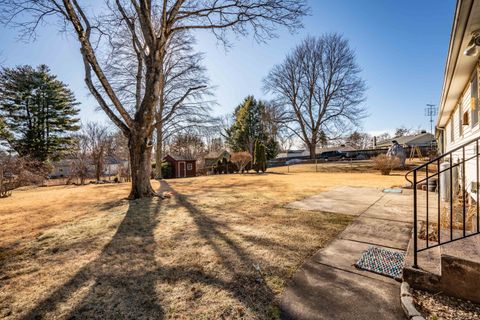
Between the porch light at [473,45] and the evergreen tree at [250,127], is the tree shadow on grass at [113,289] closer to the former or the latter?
the porch light at [473,45]

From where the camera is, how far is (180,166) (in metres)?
21.9

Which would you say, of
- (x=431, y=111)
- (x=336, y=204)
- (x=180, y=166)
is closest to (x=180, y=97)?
(x=180, y=166)

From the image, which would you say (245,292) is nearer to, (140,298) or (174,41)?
(140,298)

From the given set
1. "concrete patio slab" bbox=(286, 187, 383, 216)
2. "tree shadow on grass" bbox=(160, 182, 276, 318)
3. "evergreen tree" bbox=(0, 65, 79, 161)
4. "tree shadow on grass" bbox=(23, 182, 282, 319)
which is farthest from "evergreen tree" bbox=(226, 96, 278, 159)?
"tree shadow on grass" bbox=(23, 182, 282, 319)

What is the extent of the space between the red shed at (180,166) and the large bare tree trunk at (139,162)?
49.2 feet

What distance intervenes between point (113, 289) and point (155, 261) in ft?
2.04

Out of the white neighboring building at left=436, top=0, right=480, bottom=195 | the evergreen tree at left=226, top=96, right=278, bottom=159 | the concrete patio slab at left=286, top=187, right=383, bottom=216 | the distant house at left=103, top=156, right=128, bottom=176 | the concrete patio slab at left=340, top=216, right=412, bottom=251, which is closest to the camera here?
the white neighboring building at left=436, top=0, right=480, bottom=195

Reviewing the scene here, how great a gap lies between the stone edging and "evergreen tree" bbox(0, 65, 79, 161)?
26.1m

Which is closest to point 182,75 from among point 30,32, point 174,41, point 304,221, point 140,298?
point 174,41

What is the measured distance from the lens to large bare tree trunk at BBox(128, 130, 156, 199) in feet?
21.9

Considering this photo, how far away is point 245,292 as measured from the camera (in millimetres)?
2021

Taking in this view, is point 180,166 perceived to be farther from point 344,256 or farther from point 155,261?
point 344,256

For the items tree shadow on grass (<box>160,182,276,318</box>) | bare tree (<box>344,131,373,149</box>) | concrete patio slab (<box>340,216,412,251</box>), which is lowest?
tree shadow on grass (<box>160,182,276,318</box>)

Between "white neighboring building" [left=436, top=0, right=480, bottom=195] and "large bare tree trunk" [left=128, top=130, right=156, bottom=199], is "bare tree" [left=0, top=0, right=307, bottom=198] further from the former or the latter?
"white neighboring building" [left=436, top=0, right=480, bottom=195]
